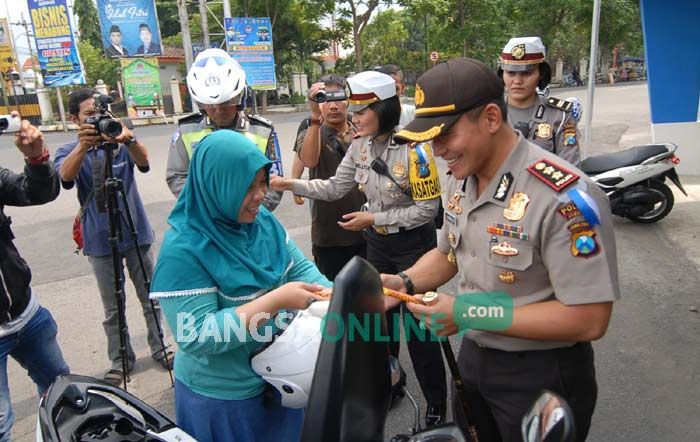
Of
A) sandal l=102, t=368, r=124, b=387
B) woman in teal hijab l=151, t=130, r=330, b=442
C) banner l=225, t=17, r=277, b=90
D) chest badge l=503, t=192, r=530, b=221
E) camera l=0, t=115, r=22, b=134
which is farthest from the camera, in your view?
banner l=225, t=17, r=277, b=90

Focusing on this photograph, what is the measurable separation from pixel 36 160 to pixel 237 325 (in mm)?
1355

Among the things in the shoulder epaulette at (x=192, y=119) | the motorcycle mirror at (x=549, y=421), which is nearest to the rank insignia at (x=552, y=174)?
the motorcycle mirror at (x=549, y=421)

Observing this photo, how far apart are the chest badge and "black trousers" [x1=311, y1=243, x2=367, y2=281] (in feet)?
6.17

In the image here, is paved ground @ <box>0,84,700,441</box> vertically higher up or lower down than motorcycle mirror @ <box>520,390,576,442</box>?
lower down

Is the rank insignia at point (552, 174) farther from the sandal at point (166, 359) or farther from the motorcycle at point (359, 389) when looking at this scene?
the sandal at point (166, 359)

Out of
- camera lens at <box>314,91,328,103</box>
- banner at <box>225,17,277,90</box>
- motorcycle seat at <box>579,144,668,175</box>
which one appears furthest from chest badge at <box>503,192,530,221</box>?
banner at <box>225,17,277,90</box>

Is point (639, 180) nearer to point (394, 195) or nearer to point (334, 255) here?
point (334, 255)

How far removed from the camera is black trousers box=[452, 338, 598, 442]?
60.6 inches

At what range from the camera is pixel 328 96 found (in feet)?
10.5

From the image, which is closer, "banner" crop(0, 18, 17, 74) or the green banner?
the green banner

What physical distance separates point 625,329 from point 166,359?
316cm

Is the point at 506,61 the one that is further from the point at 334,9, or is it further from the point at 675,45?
the point at 334,9

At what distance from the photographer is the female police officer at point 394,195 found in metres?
2.60

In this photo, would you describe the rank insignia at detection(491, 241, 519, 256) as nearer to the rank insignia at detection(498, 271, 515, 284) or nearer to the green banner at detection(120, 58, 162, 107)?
the rank insignia at detection(498, 271, 515, 284)
